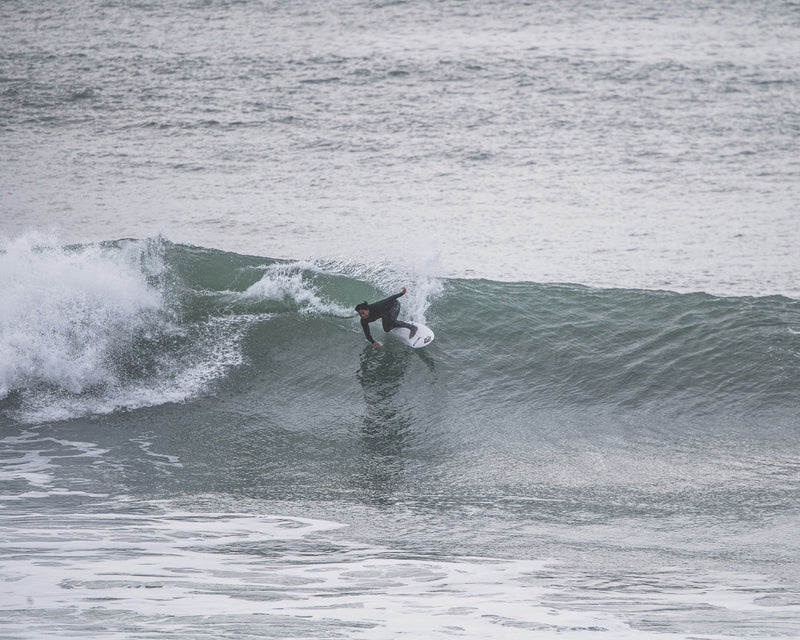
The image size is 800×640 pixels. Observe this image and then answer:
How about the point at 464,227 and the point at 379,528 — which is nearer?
the point at 379,528

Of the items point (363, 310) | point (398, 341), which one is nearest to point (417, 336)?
point (398, 341)

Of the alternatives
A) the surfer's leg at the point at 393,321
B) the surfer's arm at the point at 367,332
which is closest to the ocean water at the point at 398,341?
the surfer's leg at the point at 393,321

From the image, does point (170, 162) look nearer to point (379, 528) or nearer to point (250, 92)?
point (250, 92)

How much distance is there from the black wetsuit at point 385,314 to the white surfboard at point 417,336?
174 millimetres

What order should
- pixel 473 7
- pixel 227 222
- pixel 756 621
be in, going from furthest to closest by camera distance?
pixel 473 7 < pixel 227 222 < pixel 756 621

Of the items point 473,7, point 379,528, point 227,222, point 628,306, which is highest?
point 473,7

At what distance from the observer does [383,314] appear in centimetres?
1397

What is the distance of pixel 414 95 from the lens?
1098 inches

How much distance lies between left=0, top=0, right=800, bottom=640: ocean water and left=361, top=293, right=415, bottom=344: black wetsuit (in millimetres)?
551

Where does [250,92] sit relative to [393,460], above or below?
above

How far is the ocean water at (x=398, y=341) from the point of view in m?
7.47

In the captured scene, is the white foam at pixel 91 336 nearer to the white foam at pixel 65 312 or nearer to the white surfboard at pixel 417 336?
the white foam at pixel 65 312

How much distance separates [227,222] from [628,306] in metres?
10.1

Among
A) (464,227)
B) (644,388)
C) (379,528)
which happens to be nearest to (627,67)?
(464,227)
